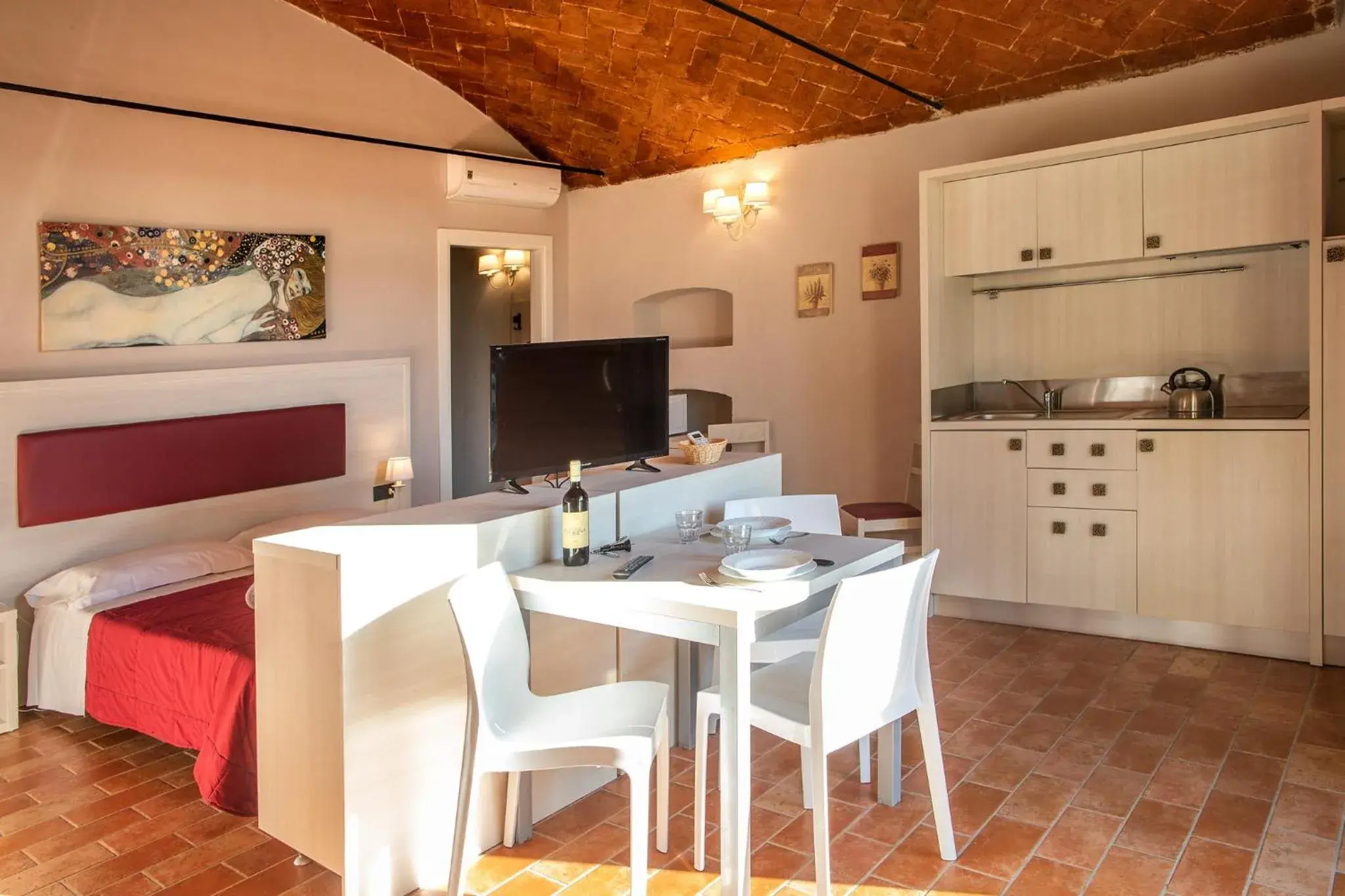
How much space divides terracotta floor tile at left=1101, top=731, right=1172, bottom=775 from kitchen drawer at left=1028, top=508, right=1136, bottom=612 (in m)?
1.07

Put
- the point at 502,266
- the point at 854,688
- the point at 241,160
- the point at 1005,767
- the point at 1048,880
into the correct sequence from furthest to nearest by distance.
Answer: the point at 502,266, the point at 241,160, the point at 1005,767, the point at 1048,880, the point at 854,688

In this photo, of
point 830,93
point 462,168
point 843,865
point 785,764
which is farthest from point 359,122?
point 843,865

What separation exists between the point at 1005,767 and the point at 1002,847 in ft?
1.77

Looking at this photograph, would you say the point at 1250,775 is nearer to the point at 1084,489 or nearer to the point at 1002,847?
the point at 1002,847

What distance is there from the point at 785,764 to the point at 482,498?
1280mm

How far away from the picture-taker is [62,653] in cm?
370

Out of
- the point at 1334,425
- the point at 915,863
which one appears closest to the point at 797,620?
the point at 915,863

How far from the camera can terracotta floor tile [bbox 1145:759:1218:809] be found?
281cm

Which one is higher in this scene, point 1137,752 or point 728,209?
point 728,209

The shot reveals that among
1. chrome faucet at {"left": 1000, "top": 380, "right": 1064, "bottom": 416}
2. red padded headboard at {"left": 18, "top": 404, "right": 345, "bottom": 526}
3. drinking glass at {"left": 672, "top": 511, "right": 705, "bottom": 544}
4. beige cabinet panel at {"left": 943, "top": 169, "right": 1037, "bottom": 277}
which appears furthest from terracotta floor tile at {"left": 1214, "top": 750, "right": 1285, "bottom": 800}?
red padded headboard at {"left": 18, "top": 404, "right": 345, "bottom": 526}

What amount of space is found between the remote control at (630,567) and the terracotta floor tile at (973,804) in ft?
3.67

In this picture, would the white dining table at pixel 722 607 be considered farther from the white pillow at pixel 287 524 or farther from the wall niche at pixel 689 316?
the wall niche at pixel 689 316

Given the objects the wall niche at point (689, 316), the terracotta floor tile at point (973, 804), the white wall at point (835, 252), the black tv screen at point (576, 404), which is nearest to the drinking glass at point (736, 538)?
the black tv screen at point (576, 404)

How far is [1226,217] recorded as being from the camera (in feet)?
13.3
